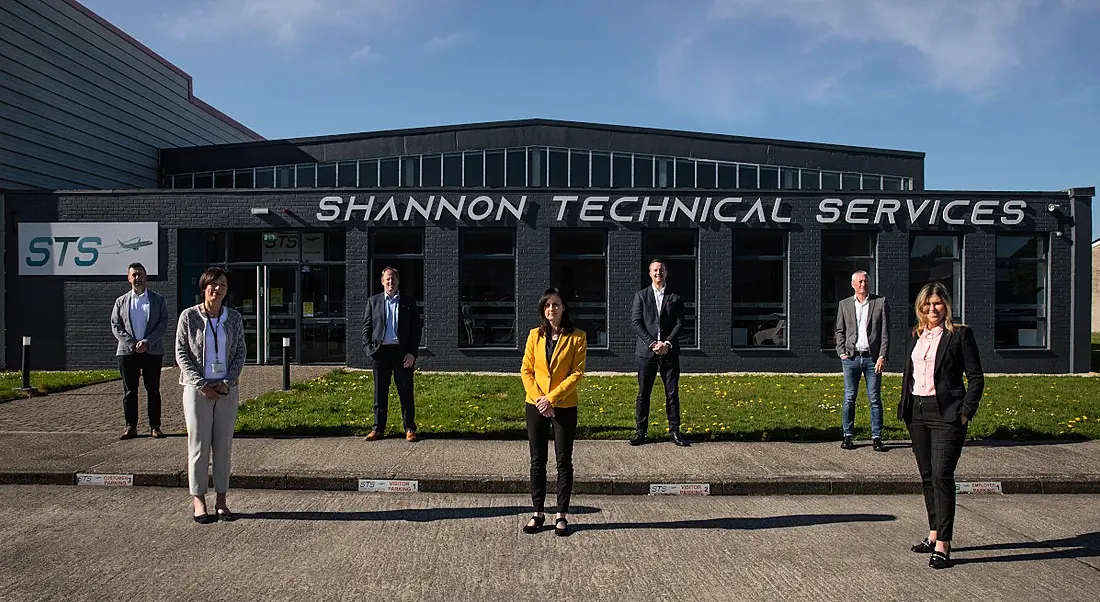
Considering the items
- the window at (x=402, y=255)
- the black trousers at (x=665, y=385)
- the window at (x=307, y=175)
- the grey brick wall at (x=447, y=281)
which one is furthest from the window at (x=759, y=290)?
the window at (x=307, y=175)

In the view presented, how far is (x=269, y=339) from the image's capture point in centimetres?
1730

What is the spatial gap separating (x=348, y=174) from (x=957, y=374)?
20882mm

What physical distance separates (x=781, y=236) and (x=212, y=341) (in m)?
14.1

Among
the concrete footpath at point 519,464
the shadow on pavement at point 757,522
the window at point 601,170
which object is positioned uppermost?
the window at point 601,170

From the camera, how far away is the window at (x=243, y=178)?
2430 cm

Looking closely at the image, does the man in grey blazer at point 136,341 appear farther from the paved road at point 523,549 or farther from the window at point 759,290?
the window at point 759,290

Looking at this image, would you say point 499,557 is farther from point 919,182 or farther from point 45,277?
point 919,182

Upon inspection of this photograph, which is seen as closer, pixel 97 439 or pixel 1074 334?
pixel 97 439

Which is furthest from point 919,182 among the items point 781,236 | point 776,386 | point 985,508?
point 985,508

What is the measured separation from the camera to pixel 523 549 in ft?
16.5

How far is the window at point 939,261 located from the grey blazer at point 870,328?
34.4ft

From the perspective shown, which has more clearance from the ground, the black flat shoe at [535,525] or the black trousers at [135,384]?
the black trousers at [135,384]

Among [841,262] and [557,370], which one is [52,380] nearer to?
[557,370]

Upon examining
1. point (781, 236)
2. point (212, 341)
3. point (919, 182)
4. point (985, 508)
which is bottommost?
point (985, 508)
